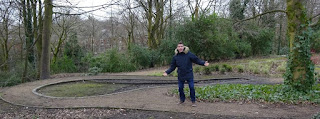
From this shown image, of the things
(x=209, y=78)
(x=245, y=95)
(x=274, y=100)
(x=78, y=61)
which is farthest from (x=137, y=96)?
(x=78, y=61)

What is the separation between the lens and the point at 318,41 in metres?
24.6

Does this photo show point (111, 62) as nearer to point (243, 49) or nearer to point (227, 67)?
point (227, 67)

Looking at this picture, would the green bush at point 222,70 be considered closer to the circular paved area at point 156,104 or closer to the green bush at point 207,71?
the green bush at point 207,71

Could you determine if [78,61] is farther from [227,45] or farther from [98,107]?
[98,107]

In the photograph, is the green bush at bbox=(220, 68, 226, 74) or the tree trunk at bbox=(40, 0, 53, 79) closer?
the green bush at bbox=(220, 68, 226, 74)

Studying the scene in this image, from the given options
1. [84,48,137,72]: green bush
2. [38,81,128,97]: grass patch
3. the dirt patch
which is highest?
[84,48,137,72]: green bush

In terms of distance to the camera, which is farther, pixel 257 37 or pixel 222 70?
pixel 257 37

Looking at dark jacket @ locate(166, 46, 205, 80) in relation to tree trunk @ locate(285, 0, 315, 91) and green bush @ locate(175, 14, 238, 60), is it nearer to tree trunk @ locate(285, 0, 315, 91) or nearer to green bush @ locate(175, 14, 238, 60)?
tree trunk @ locate(285, 0, 315, 91)

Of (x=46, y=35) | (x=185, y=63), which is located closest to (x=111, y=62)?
(x=46, y=35)

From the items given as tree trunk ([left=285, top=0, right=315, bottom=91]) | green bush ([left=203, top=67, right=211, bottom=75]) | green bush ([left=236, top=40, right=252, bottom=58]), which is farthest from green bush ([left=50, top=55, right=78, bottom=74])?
tree trunk ([left=285, top=0, right=315, bottom=91])

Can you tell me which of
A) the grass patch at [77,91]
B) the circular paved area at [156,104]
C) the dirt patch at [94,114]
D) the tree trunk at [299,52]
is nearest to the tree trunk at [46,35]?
the grass patch at [77,91]

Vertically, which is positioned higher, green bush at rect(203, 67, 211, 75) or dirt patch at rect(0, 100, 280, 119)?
green bush at rect(203, 67, 211, 75)

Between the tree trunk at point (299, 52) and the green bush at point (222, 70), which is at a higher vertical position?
the tree trunk at point (299, 52)

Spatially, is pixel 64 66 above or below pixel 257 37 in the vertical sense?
below
